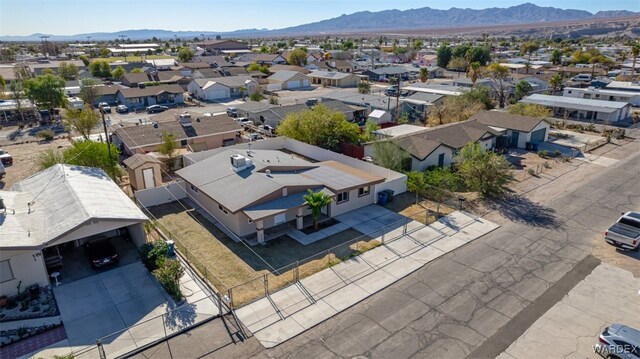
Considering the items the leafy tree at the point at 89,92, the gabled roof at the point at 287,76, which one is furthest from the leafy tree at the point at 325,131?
the gabled roof at the point at 287,76

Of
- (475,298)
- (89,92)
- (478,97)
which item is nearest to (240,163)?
(475,298)

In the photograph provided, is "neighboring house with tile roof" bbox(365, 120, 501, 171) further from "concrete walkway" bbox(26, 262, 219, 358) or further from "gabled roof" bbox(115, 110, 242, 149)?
"concrete walkway" bbox(26, 262, 219, 358)

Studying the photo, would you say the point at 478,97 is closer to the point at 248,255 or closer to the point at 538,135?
the point at 538,135

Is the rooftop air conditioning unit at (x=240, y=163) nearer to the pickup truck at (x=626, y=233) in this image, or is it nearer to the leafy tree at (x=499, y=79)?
the pickup truck at (x=626, y=233)

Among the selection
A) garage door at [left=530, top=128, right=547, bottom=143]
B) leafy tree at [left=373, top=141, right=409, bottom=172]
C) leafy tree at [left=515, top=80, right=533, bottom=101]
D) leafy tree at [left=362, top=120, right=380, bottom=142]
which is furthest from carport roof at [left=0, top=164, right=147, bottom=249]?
leafy tree at [left=515, top=80, right=533, bottom=101]

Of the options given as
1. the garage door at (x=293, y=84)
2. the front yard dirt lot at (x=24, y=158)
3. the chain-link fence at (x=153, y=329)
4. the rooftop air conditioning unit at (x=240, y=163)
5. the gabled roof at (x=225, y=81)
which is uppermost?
the gabled roof at (x=225, y=81)

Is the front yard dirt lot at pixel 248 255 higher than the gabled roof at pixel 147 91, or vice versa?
the gabled roof at pixel 147 91
